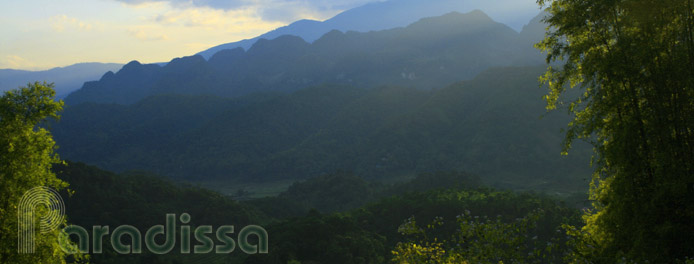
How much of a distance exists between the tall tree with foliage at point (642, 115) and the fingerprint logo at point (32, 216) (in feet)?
44.9

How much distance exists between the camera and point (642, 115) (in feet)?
36.3

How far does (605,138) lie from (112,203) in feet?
160

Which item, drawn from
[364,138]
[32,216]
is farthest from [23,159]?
[364,138]

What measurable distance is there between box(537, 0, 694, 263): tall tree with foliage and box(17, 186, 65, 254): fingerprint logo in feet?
44.9

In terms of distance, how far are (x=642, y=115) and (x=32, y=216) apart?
15852mm

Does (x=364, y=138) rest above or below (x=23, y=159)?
below

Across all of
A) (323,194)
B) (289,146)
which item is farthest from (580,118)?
(289,146)

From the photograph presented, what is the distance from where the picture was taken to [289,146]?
162625mm

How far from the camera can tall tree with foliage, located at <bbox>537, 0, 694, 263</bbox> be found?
1032 centimetres

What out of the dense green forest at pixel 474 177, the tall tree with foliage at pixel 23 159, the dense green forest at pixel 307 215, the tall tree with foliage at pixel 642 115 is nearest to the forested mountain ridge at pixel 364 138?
the dense green forest at pixel 474 177

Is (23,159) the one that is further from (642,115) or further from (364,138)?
(364,138)

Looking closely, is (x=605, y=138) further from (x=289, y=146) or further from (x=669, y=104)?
(x=289, y=146)

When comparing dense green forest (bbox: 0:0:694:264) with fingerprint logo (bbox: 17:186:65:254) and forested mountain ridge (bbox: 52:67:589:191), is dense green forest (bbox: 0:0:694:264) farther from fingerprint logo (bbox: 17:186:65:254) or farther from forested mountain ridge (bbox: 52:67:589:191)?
forested mountain ridge (bbox: 52:67:589:191)

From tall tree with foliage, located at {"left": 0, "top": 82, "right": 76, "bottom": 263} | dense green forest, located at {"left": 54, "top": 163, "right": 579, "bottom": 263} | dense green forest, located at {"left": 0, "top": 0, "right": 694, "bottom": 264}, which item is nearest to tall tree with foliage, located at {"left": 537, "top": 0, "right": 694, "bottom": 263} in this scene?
dense green forest, located at {"left": 0, "top": 0, "right": 694, "bottom": 264}
